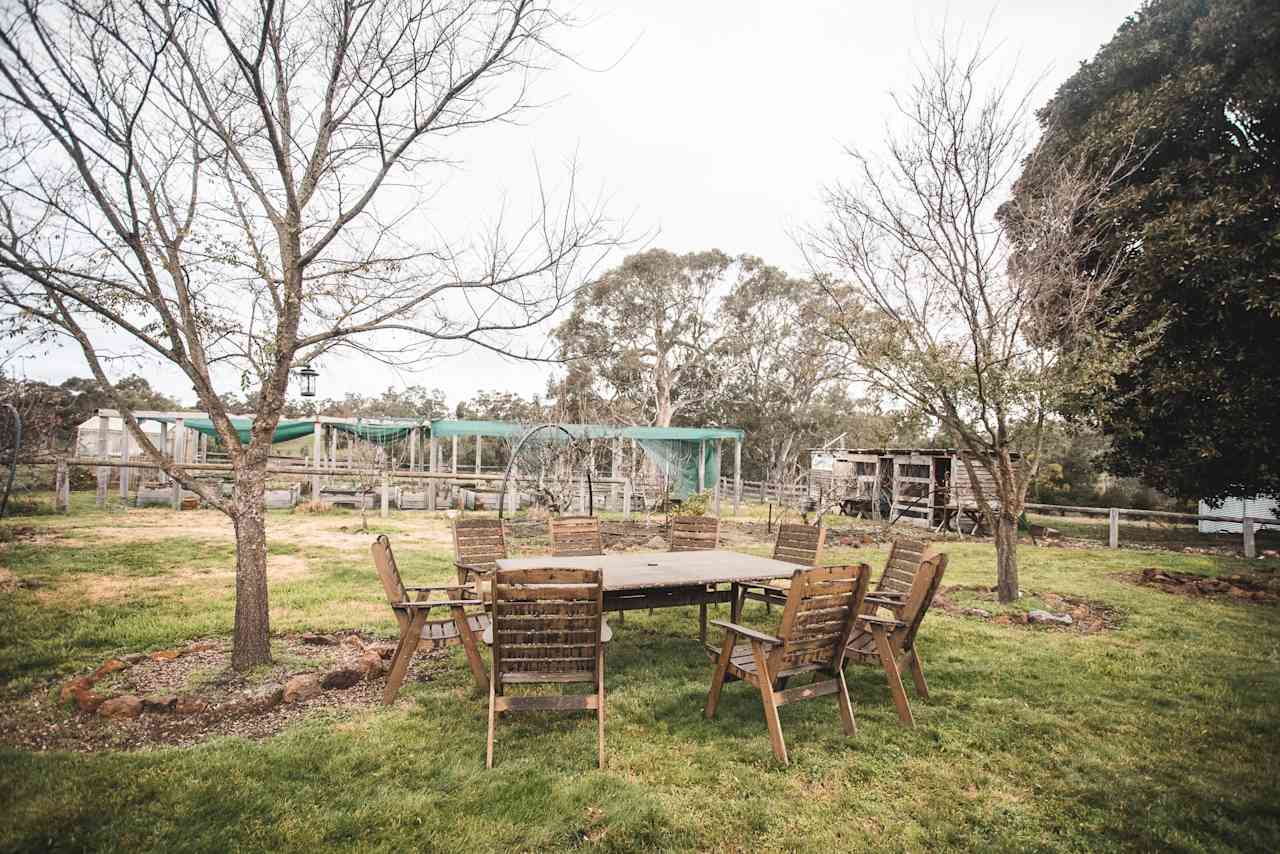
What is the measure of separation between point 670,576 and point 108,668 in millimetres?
3644

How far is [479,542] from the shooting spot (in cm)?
577

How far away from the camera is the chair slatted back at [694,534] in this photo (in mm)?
6590

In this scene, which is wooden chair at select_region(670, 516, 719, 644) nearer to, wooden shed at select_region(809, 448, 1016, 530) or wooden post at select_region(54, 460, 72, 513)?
wooden shed at select_region(809, 448, 1016, 530)

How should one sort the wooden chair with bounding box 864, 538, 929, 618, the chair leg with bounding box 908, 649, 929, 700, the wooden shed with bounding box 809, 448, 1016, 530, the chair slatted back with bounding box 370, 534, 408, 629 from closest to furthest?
the chair slatted back with bounding box 370, 534, 408, 629, the chair leg with bounding box 908, 649, 929, 700, the wooden chair with bounding box 864, 538, 929, 618, the wooden shed with bounding box 809, 448, 1016, 530

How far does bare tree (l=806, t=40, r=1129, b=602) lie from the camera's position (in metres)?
6.61

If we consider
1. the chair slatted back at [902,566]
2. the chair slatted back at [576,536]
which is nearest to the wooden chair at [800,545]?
the chair slatted back at [902,566]

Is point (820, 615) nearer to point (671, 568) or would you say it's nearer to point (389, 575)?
point (671, 568)

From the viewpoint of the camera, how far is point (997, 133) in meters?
6.58

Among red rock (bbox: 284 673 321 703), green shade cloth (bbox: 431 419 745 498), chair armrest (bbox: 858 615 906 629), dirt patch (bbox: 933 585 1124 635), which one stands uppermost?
green shade cloth (bbox: 431 419 745 498)

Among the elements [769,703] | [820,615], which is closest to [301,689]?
[769,703]

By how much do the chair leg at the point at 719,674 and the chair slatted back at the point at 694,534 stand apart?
Answer: 281 centimetres

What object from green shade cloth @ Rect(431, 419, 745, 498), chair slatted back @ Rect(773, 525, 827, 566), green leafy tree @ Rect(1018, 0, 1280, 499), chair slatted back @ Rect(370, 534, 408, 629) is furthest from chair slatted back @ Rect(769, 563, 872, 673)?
green shade cloth @ Rect(431, 419, 745, 498)

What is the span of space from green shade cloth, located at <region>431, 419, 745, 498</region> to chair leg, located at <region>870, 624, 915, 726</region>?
335 inches

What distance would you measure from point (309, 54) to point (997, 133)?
6302 millimetres
